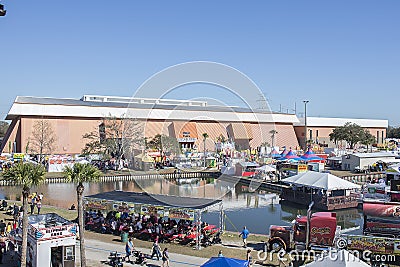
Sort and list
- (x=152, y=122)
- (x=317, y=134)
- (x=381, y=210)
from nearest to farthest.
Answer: (x=381, y=210) → (x=152, y=122) → (x=317, y=134)

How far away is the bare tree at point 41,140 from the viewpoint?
227 feet

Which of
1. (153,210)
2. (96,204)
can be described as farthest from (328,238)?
(96,204)

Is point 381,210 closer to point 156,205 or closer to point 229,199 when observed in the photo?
point 156,205

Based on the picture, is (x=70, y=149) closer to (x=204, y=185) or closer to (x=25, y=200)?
(x=204, y=185)

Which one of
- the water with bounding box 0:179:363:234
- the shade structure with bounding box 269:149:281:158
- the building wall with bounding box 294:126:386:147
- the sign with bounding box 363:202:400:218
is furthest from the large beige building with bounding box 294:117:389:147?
the sign with bounding box 363:202:400:218

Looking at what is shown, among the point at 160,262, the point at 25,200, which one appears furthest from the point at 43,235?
the point at 160,262

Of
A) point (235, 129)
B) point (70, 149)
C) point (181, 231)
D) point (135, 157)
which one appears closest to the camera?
point (181, 231)

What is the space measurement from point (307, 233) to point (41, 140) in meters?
59.4

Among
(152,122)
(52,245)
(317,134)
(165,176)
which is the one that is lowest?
(165,176)

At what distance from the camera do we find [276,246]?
19.0m

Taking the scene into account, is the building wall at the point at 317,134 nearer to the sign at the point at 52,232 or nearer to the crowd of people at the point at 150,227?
the crowd of people at the point at 150,227

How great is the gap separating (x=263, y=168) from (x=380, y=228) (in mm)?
32719

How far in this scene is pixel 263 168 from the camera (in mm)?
51062

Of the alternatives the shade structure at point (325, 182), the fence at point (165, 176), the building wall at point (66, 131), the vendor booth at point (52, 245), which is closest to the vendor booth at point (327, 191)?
the shade structure at point (325, 182)
